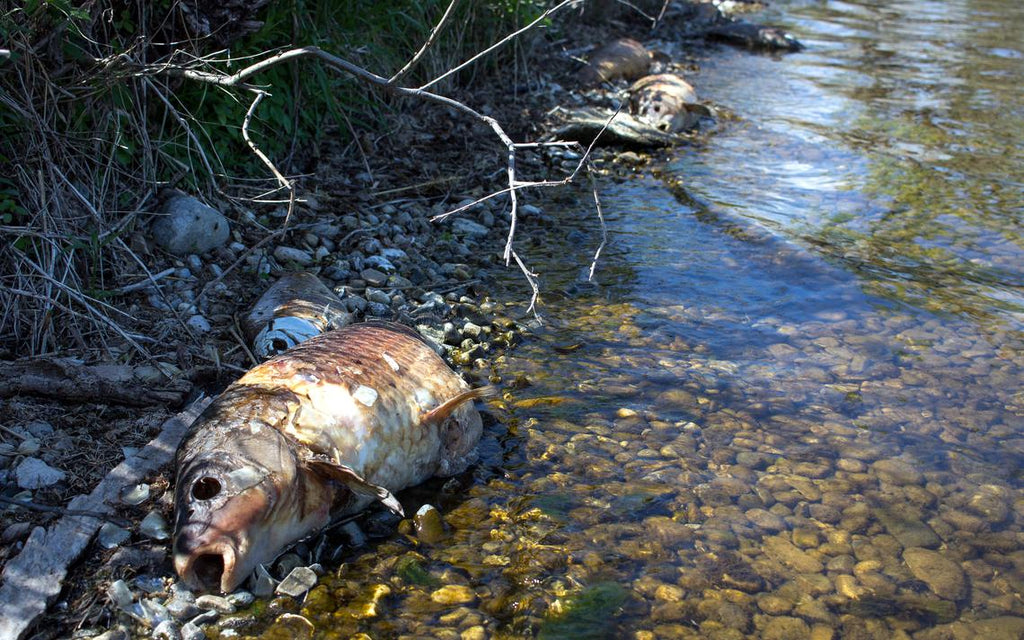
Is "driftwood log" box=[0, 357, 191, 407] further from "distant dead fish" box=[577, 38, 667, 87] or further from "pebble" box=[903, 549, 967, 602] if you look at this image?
"distant dead fish" box=[577, 38, 667, 87]

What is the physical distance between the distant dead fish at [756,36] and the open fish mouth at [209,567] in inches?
451

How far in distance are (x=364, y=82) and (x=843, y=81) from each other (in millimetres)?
6623

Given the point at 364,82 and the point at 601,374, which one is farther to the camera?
the point at 364,82

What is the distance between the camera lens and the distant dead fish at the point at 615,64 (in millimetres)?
9352

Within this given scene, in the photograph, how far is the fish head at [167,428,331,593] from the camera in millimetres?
2568

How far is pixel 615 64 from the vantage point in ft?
31.7

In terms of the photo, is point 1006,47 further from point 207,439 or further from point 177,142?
point 207,439

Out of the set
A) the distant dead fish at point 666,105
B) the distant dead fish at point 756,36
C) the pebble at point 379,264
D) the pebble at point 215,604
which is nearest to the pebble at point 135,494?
the pebble at point 215,604

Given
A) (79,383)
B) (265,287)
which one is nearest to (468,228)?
(265,287)

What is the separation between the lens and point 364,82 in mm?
→ 5883

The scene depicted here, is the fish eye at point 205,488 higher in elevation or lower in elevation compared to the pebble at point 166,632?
higher

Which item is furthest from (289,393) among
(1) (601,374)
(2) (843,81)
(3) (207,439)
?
(2) (843,81)

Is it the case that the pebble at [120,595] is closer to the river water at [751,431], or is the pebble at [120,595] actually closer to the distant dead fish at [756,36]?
the river water at [751,431]

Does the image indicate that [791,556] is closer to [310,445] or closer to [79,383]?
[310,445]
